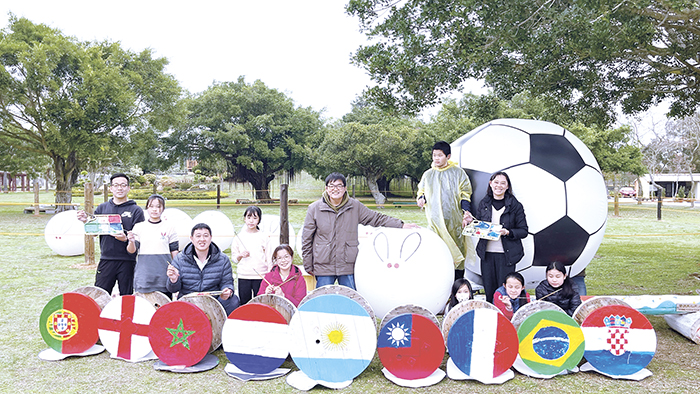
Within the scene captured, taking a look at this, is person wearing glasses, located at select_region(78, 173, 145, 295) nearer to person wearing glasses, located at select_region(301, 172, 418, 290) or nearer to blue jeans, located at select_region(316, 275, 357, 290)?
Answer: person wearing glasses, located at select_region(301, 172, 418, 290)

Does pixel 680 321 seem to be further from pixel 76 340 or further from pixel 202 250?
pixel 76 340

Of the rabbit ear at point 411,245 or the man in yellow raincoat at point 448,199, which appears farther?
the man in yellow raincoat at point 448,199

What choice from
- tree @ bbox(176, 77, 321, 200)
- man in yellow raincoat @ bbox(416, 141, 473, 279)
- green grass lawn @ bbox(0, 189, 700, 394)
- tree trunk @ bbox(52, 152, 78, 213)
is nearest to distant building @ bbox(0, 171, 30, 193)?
tree @ bbox(176, 77, 321, 200)

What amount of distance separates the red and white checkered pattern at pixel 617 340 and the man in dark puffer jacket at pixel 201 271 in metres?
3.15

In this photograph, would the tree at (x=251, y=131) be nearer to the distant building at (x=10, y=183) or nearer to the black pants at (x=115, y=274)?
the black pants at (x=115, y=274)

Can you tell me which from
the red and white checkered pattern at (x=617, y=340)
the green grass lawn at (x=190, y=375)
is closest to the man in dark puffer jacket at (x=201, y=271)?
the green grass lawn at (x=190, y=375)

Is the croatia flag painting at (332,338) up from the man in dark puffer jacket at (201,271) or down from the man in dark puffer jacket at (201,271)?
down

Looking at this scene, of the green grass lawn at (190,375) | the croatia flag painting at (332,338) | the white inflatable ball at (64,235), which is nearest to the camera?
the green grass lawn at (190,375)

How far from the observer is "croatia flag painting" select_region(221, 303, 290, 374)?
359cm

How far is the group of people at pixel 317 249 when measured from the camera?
161 inches

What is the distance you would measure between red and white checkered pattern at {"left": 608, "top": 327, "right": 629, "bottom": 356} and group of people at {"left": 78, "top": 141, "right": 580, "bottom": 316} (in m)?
0.41

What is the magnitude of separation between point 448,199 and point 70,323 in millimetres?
3587

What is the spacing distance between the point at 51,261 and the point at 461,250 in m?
7.59

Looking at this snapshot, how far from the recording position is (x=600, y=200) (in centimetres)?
448
